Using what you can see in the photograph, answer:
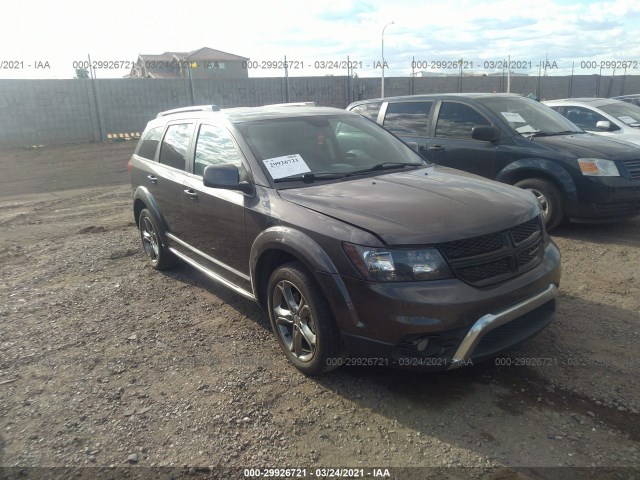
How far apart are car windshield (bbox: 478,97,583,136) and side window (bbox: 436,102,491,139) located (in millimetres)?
206

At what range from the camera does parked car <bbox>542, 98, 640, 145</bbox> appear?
28.2 feet

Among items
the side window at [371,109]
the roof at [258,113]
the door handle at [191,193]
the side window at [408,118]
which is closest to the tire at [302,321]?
the door handle at [191,193]

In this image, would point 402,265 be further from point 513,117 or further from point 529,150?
point 513,117

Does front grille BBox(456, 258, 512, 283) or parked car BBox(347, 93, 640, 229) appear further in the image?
parked car BBox(347, 93, 640, 229)

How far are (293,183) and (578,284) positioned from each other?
2.97m

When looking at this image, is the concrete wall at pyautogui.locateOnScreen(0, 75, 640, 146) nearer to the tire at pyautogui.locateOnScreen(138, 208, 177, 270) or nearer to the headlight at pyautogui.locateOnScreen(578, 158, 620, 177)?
the tire at pyautogui.locateOnScreen(138, 208, 177, 270)

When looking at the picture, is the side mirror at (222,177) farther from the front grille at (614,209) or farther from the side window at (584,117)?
the side window at (584,117)

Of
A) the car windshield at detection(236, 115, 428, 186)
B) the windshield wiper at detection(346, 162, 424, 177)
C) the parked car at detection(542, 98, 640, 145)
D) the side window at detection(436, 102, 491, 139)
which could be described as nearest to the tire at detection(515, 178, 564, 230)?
the side window at detection(436, 102, 491, 139)

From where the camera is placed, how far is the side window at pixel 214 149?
3.98m

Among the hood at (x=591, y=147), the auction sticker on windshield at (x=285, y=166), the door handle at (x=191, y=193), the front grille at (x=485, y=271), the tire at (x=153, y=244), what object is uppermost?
Answer: the auction sticker on windshield at (x=285, y=166)

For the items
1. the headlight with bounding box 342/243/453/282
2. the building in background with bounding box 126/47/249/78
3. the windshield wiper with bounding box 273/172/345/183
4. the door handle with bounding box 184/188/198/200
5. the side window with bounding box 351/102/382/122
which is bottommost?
the headlight with bounding box 342/243/453/282

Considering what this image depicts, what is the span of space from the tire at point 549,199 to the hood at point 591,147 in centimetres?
46

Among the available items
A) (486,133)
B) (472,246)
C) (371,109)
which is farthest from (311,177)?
(371,109)

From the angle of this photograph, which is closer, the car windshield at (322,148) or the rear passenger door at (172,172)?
the car windshield at (322,148)
